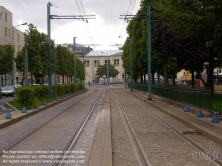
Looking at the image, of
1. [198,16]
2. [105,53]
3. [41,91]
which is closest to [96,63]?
[105,53]

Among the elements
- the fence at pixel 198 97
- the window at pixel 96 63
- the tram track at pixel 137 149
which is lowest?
the tram track at pixel 137 149

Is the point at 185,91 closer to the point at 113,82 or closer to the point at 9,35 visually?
the point at 9,35

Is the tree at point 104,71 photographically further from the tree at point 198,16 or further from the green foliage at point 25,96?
the tree at point 198,16

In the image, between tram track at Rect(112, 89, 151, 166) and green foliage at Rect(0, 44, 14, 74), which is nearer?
tram track at Rect(112, 89, 151, 166)

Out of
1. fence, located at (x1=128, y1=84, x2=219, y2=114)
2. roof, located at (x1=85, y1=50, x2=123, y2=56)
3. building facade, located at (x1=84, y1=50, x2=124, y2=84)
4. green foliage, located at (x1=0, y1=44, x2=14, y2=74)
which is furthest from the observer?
roof, located at (x1=85, y1=50, x2=123, y2=56)

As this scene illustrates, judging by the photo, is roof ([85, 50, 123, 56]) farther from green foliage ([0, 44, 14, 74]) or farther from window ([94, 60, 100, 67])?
green foliage ([0, 44, 14, 74])

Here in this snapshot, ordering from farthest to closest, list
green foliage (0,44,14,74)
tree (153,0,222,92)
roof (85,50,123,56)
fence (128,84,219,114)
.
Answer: roof (85,50,123,56) < green foliage (0,44,14,74) < fence (128,84,219,114) < tree (153,0,222,92)

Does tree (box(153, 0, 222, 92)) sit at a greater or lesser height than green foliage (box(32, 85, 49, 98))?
greater

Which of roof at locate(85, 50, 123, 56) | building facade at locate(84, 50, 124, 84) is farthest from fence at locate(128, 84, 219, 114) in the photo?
roof at locate(85, 50, 123, 56)

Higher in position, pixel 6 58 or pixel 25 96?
pixel 6 58

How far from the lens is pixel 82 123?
624 inches

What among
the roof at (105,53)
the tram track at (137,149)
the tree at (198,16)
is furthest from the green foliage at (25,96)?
the roof at (105,53)

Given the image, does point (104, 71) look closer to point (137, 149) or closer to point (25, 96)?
point (25, 96)

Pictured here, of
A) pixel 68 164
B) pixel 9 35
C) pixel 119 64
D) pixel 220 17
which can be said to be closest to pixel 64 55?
pixel 9 35
